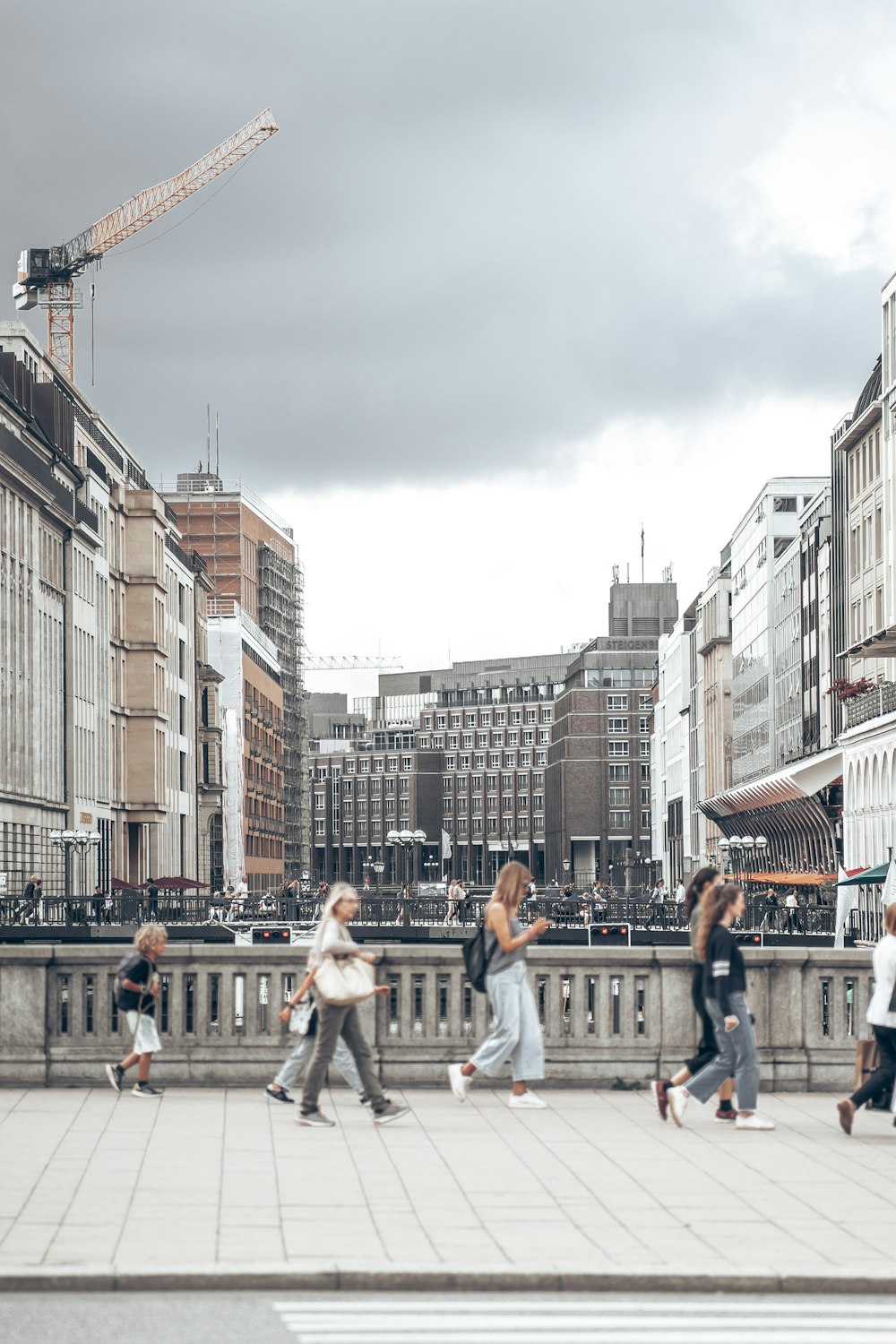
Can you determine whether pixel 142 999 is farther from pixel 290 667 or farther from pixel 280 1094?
pixel 290 667

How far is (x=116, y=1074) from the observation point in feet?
52.0

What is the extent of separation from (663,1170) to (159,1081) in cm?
554

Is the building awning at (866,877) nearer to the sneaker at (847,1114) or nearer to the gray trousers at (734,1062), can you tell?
the gray trousers at (734,1062)

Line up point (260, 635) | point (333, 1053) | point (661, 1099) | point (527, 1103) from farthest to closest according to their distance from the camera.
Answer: point (260, 635) → point (527, 1103) → point (661, 1099) → point (333, 1053)

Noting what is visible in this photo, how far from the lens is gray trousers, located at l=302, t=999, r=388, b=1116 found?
46.2ft

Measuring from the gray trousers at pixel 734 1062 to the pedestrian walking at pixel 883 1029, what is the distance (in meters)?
0.67

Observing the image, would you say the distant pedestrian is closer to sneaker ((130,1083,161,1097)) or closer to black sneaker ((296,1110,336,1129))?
sneaker ((130,1083,161,1097))

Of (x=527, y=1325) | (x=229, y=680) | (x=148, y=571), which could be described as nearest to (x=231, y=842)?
(x=229, y=680)

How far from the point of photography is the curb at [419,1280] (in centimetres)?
892

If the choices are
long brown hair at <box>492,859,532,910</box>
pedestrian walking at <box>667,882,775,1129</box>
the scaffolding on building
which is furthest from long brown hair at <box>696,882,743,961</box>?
the scaffolding on building

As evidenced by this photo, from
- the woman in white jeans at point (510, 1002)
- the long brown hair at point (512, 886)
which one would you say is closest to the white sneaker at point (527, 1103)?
the woman in white jeans at point (510, 1002)

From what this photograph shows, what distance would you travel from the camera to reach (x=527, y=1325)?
8422 millimetres

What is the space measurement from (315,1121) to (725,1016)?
2876mm

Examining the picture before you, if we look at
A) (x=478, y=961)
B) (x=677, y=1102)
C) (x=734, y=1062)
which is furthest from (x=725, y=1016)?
(x=478, y=961)
